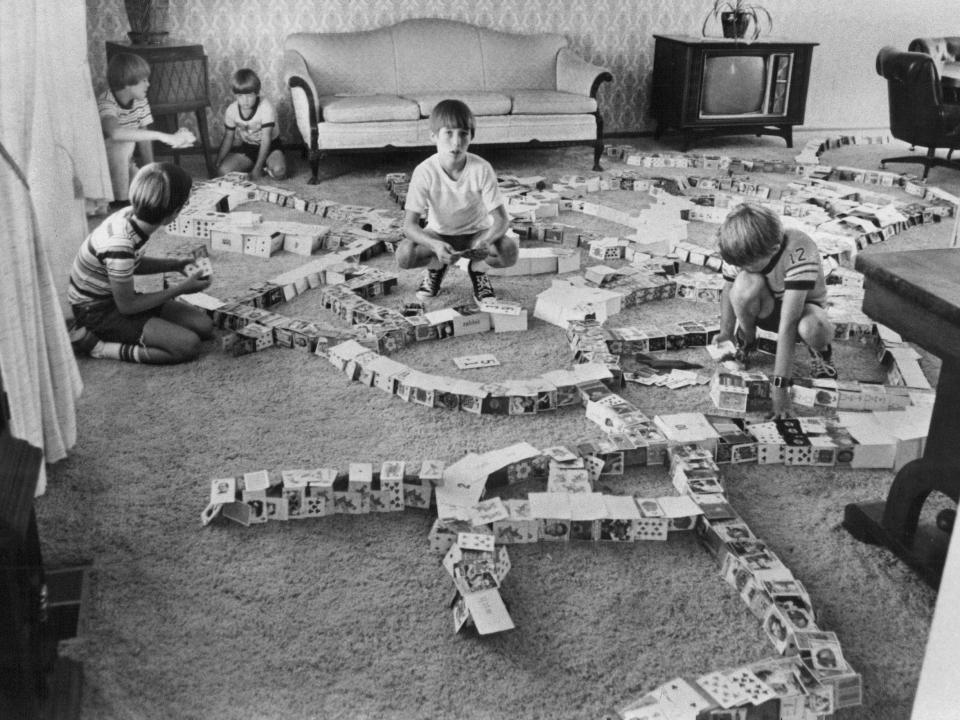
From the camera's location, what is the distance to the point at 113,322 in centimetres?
329

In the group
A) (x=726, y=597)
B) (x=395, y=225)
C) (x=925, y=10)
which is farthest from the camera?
(x=925, y=10)

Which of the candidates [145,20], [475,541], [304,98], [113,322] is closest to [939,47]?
[304,98]

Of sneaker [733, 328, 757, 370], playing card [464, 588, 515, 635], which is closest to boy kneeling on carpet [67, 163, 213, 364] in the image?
playing card [464, 588, 515, 635]

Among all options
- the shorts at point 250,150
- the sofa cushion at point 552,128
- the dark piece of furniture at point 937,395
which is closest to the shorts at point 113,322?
the dark piece of furniture at point 937,395

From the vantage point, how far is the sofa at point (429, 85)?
5.98 m

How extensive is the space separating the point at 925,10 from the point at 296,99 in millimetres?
5407

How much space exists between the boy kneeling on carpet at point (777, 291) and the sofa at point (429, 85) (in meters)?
3.24

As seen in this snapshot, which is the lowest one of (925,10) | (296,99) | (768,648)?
(768,648)

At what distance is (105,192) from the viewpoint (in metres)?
4.64

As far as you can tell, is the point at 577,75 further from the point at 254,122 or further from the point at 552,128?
the point at 254,122

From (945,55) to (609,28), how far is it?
2.51 metres

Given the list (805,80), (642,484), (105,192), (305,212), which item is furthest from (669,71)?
(642,484)

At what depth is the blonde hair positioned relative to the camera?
2.90 meters

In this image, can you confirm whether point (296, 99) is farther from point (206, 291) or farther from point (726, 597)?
point (726, 597)
